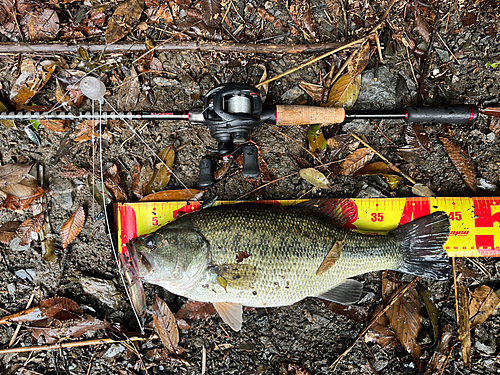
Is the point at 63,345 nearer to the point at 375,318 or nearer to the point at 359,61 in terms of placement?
the point at 375,318

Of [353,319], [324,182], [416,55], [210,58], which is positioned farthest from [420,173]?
[210,58]

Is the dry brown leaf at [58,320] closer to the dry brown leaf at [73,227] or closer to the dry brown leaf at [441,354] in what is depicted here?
the dry brown leaf at [73,227]

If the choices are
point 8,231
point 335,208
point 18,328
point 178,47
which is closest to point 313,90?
point 335,208

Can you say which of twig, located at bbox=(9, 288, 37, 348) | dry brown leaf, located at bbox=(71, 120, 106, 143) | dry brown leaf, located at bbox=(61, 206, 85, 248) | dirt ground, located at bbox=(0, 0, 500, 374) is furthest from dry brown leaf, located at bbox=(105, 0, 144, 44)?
twig, located at bbox=(9, 288, 37, 348)

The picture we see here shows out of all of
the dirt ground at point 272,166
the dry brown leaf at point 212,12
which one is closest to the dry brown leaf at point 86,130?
the dirt ground at point 272,166

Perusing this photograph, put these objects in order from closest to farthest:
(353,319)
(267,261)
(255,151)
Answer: (267,261) < (255,151) < (353,319)

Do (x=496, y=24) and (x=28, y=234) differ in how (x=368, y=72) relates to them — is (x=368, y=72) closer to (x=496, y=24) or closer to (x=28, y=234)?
(x=496, y=24)

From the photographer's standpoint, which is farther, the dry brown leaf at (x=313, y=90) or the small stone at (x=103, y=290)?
the dry brown leaf at (x=313, y=90)
